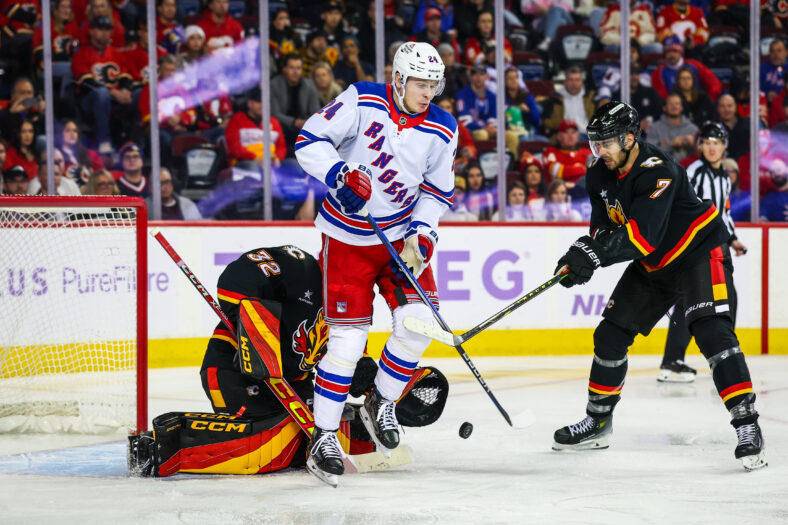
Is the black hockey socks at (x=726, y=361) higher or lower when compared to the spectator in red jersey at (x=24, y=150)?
lower

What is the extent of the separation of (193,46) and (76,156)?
3.05 feet

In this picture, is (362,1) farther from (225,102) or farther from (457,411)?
(457,411)

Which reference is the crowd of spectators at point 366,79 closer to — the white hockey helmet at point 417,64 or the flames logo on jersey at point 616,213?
the flames logo on jersey at point 616,213

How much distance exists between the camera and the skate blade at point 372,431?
2.85 metres

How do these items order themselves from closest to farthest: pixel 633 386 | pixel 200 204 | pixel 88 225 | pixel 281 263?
1. pixel 281 263
2. pixel 88 225
3. pixel 633 386
4. pixel 200 204

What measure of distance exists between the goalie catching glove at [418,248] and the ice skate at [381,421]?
0.37m

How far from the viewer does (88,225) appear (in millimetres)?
3723

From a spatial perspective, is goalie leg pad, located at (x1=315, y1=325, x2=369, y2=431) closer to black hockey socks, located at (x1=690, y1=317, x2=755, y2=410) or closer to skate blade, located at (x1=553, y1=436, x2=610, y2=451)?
skate blade, located at (x1=553, y1=436, x2=610, y2=451)

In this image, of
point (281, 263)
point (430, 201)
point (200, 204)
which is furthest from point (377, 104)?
point (200, 204)

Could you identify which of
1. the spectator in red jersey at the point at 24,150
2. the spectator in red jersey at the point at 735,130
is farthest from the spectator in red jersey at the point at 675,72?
the spectator in red jersey at the point at 24,150

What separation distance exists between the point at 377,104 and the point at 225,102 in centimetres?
313

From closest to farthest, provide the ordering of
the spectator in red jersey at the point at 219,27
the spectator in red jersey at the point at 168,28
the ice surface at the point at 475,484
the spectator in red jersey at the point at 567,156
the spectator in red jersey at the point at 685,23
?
the ice surface at the point at 475,484 → the spectator in red jersey at the point at 168,28 → the spectator in red jersey at the point at 219,27 → the spectator in red jersey at the point at 567,156 → the spectator in red jersey at the point at 685,23

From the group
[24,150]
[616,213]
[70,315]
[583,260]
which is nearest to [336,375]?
[583,260]

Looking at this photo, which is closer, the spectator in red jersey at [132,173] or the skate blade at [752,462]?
the skate blade at [752,462]
